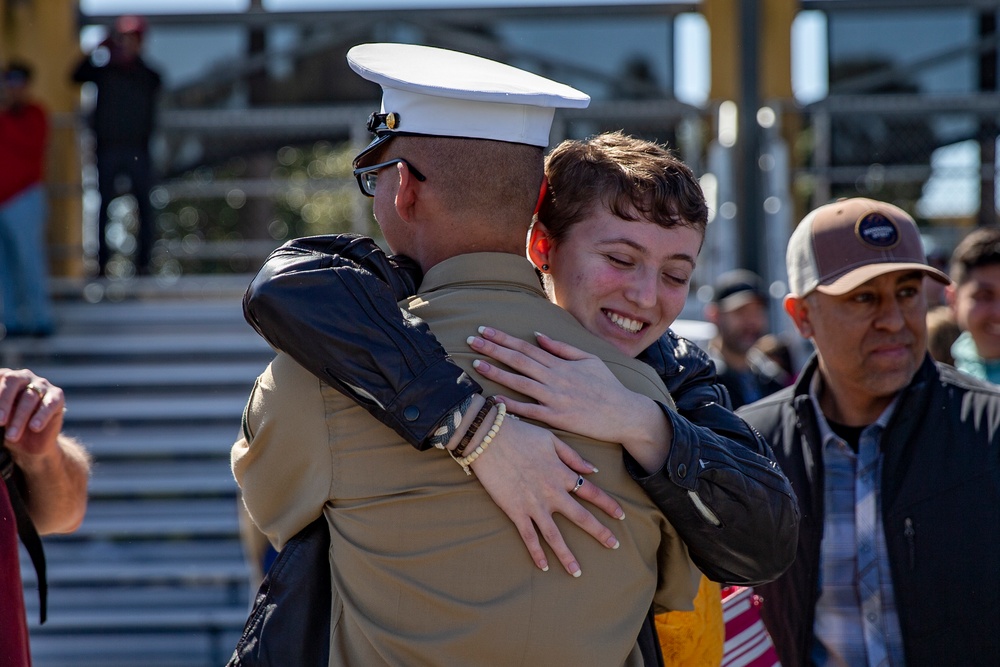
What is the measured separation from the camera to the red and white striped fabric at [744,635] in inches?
98.8

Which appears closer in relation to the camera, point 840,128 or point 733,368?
point 733,368

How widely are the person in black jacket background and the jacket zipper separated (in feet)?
24.0

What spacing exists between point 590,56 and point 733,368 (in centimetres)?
490

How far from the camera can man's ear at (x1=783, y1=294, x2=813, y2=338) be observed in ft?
10.7

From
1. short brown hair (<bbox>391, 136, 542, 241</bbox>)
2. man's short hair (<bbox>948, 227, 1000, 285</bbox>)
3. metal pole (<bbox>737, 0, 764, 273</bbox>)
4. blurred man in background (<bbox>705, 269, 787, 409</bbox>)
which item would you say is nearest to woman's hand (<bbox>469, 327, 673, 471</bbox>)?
short brown hair (<bbox>391, 136, 542, 241</bbox>)

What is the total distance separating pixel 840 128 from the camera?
986cm

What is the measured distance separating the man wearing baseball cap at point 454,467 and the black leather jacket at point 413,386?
0.07 ft

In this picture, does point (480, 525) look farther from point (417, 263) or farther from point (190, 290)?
point (190, 290)

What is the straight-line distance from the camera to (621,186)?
2.13m

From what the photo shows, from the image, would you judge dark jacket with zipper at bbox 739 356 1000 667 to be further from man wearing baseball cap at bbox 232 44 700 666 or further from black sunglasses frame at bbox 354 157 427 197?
black sunglasses frame at bbox 354 157 427 197

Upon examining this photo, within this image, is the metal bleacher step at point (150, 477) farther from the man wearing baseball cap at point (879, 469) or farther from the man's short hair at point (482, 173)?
the man's short hair at point (482, 173)

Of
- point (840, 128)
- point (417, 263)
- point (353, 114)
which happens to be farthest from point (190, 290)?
point (417, 263)

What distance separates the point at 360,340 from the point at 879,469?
1640mm

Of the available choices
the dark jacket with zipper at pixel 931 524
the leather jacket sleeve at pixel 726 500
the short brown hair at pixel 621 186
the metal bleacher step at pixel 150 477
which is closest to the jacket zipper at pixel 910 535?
the dark jacket with zipper at pixel 931 524
